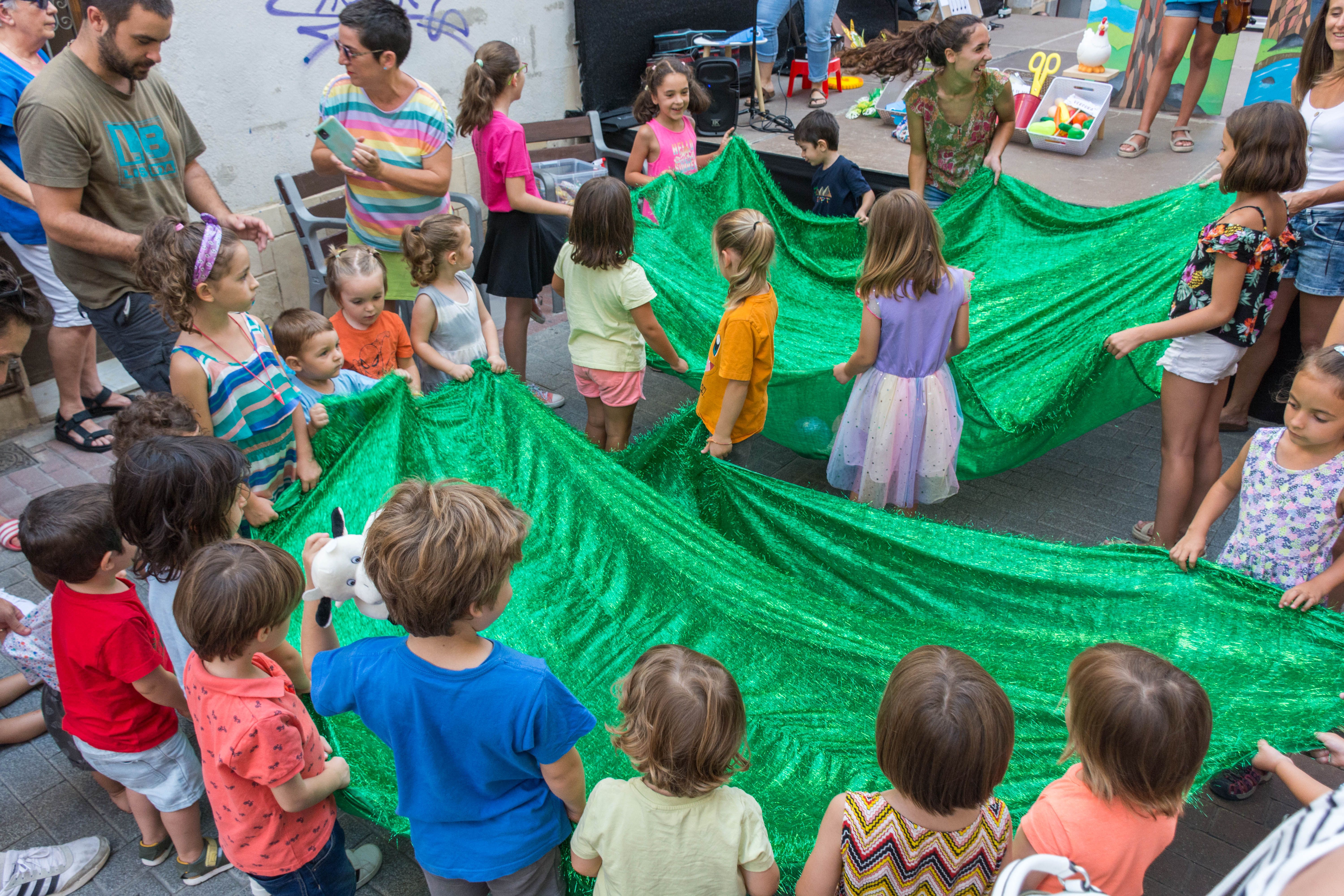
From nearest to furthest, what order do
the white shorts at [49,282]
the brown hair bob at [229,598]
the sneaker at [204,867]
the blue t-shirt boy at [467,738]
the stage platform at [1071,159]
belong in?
the blue t-shirt boy at [467,738] → the brown hair bob at [229,598] → the sneaker at [204,867] → the white shorts at [49,282] → the stage platform at [1071,159]

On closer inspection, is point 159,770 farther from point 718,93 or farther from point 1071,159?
point 1071,159

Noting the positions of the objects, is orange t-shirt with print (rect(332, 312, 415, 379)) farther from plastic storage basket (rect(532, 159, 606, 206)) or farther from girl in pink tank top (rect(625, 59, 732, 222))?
plastic storage basket (rect(532, 159, 606, 206))

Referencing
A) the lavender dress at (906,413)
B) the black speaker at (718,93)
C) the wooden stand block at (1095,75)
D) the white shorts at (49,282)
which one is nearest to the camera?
the lavender dress at (906,413)

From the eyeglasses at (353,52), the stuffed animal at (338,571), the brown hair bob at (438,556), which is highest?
the eyeglasses at (353,52)

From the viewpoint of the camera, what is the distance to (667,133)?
15.4ft

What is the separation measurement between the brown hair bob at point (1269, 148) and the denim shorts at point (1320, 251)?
0.86m

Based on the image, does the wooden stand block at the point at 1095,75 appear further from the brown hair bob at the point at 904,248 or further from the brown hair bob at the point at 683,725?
the brown hair bob at the point at 683,725

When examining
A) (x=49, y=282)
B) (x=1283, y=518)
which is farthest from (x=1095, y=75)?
(x=49, y=282)

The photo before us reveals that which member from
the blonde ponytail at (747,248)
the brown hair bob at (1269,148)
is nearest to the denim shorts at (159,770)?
the blonde ponytail at (747,248)

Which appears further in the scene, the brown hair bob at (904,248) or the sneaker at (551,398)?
the sneaker at (551,398)

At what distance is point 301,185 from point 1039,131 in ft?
16.6

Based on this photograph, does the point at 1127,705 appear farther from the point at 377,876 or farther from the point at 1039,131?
the point at 1039,131

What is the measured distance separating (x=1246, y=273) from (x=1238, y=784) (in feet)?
5.01

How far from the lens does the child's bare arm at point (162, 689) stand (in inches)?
78.6
